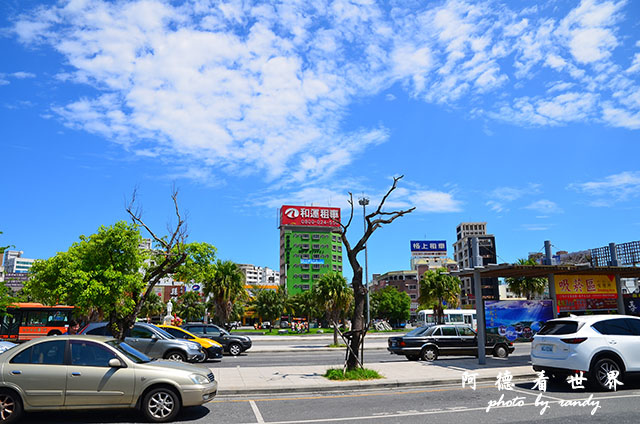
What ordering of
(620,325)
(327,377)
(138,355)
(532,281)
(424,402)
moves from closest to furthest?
(138,355)
(424,402)
(620,325)
(327,377)
(532,281)

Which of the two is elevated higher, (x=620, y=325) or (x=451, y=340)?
(x=620, y=325)

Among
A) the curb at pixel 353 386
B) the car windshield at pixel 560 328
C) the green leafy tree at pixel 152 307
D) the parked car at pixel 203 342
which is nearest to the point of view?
the car windshield at pixel 560 328

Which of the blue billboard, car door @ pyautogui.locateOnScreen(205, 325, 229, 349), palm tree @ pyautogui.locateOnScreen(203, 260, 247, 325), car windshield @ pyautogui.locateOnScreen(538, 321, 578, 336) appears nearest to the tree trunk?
A: car windshield @ pyautogui.locateOnScreen(538, 321, 578, 336)

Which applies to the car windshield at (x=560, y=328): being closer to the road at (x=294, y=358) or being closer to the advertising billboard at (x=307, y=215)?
the road at (x=294, y=358)

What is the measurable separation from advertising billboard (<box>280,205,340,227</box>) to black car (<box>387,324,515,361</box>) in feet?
355

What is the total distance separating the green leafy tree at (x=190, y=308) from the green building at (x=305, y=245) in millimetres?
41060

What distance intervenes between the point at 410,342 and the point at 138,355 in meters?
13.3

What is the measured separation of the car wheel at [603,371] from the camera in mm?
10125

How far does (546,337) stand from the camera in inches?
434

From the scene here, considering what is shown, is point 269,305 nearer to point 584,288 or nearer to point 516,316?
point 516,316

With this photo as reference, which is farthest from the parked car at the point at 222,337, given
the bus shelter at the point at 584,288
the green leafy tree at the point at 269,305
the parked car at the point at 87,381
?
the green leafy tree at the point at 269,305

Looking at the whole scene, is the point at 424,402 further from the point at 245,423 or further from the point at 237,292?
the point at 237,292

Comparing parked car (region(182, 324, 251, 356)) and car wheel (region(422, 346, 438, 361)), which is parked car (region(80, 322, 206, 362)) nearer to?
parked car (region(182, 324, 251, 356))

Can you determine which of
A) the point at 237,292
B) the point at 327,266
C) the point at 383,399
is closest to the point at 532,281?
the point at 237,292
